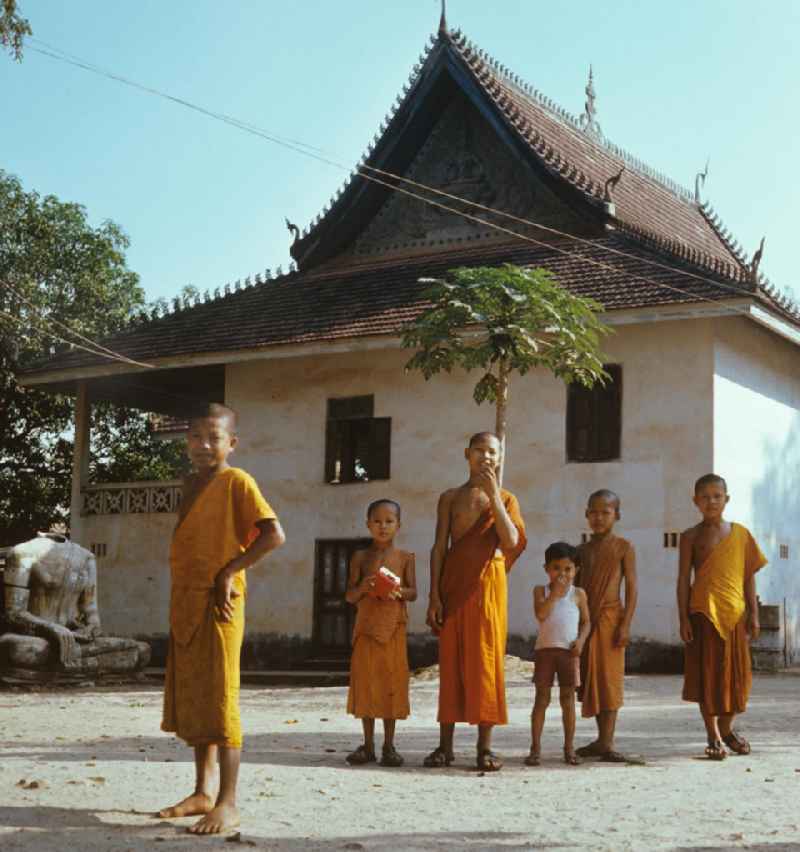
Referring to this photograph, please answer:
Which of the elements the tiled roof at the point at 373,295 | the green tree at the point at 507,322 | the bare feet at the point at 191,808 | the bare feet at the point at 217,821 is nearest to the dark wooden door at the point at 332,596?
the tiled roof at the point at 373,295

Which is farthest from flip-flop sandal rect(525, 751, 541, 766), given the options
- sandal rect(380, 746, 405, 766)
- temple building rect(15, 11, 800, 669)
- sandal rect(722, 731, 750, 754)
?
temple building rect(15, 11, 800, 669)

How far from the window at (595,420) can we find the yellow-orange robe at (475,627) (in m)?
10.7

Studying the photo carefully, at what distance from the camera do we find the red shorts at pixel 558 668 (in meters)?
7.54

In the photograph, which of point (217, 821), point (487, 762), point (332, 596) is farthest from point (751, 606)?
point (332, 596)

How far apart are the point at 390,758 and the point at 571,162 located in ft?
48.4

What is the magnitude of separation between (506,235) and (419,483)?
3.67 meters

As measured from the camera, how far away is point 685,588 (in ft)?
27.0

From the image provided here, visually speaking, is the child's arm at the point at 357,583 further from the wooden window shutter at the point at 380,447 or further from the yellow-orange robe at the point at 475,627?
the wooden window shutter at the point at 380,447

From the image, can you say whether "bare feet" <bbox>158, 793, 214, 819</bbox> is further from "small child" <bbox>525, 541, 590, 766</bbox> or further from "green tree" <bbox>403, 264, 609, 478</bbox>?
"green tree" <bbox>403, 264, 609, 478</bbox>

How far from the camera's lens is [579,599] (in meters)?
7.71

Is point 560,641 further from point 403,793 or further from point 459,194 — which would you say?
point 459,194

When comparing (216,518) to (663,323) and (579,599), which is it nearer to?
(579,599)

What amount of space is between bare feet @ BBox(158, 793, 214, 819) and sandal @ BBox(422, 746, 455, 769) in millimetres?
2083

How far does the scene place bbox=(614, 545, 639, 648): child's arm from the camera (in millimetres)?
7699
